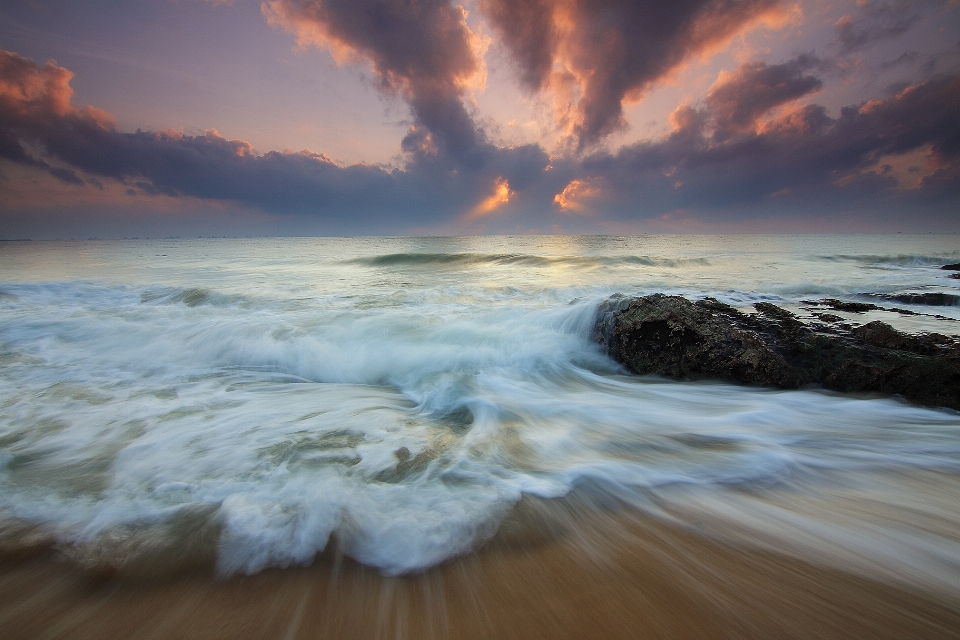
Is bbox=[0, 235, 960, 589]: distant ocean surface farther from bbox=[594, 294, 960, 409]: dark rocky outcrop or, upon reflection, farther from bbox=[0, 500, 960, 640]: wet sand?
bbox=[594, 294, 960, 409]: dark rocky outcrop

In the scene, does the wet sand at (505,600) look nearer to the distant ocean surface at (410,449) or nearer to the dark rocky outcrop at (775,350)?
the distant ocean surface at (410,449)

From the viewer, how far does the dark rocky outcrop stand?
12.1ft

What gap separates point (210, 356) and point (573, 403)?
5.03m

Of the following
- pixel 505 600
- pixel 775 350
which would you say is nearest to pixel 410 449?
pixel 505 600

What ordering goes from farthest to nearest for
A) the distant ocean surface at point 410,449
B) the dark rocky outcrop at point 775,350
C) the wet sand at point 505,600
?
the dark rocky outcrop at point 775,350
the distant ocean surface at point 410,449
the wet sand at point 505,600

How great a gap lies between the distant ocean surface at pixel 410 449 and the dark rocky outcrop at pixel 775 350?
0.79ft

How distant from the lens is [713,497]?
2289 mm

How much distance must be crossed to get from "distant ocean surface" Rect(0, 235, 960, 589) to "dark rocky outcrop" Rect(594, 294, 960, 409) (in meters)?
0.24

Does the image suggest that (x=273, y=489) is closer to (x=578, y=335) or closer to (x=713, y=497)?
(x=713, y=497)

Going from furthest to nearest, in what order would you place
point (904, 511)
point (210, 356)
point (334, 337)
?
1. point (334, 337)
2. point (210, 356)
3. point (904, 511)

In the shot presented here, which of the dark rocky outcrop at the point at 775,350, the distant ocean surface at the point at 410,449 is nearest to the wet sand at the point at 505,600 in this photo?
the distant ocean surface at the point at 410,449

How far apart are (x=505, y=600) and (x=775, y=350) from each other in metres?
4.38

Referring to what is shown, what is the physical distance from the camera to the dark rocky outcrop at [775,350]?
3.68 m

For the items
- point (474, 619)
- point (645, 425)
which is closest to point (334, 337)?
point (645, 425)
